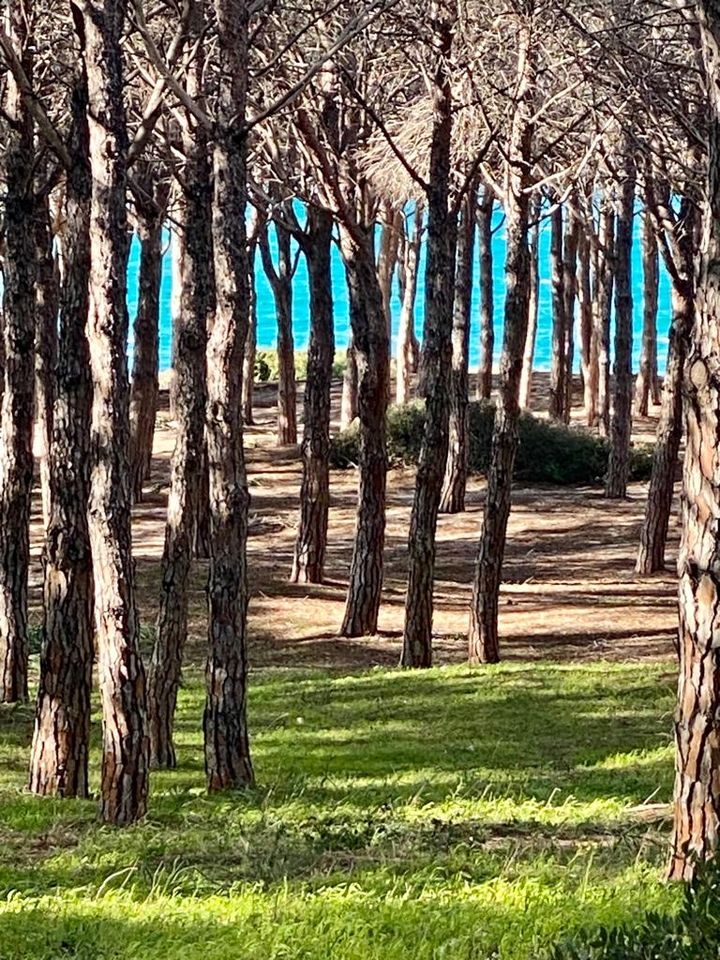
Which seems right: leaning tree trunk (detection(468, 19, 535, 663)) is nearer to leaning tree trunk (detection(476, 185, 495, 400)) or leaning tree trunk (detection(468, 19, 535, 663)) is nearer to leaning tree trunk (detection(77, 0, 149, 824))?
leaning tree trunk (detection(77, 0, 149, 824))

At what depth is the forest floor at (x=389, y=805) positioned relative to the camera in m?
5.61

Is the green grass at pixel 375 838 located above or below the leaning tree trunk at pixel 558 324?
below

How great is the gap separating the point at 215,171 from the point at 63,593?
3034mm

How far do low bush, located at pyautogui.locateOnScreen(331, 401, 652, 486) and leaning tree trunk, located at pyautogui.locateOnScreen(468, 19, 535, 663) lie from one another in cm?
1436

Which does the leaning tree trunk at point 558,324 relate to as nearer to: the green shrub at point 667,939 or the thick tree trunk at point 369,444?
the thick tree trunk at point 369,444

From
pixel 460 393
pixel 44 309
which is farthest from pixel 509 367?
pixel 460 393

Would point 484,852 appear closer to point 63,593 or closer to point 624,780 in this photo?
point 624,780

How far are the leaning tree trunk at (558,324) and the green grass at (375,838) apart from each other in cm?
2188

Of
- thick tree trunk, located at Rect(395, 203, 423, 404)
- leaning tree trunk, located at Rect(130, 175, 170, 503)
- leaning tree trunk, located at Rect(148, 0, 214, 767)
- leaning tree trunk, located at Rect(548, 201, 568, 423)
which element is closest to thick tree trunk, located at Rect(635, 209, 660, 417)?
leaning tree trunk, located at Rect(548, 201, 568, 423)

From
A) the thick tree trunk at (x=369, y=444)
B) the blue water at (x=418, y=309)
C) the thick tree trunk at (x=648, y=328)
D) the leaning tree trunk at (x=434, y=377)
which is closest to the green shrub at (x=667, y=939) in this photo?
the leaning tree trunk at (x=434, y=377)

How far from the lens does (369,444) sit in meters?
17.8

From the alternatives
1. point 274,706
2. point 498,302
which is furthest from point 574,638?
point 498,302

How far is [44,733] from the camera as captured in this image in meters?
10.5

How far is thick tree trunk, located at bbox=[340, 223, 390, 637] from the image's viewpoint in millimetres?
17750
